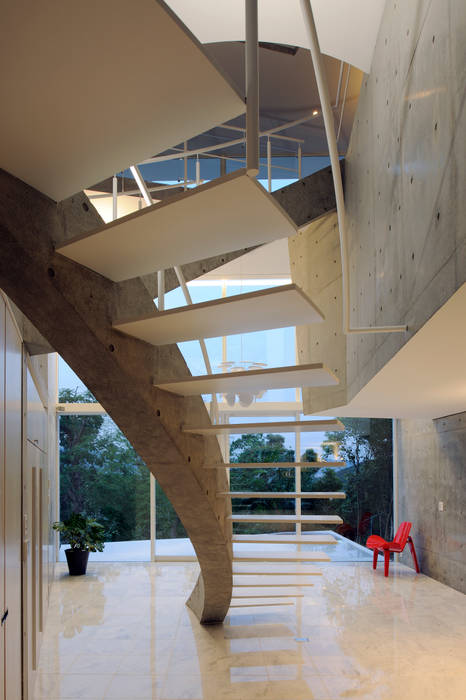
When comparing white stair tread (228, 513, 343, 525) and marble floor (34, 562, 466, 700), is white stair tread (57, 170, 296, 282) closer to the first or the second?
white stair tread (228, 513, 343, 525)

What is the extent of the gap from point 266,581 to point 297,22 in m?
4.74

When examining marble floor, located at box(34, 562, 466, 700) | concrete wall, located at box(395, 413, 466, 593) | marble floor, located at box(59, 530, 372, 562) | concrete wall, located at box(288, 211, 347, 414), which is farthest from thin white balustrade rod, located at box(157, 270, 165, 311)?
marble floor, located at box(59, 530, 372, 562)

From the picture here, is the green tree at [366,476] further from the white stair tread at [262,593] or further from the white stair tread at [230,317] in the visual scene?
the white stair tread at [230,317]

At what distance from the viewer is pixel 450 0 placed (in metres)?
2.42

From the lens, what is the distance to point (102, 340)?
2.40 metres

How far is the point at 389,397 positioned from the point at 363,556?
5.15 m

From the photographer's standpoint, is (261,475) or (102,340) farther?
(261,475)

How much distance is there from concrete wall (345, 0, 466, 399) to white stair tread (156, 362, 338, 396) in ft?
2.01

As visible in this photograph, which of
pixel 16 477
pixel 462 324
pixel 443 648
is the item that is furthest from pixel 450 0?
pixel 443 648

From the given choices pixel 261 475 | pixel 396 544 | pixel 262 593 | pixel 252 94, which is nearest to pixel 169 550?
pixel 261 475

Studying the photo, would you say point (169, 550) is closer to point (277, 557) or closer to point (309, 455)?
point (309, 455)

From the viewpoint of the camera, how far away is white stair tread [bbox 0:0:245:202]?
1.29m

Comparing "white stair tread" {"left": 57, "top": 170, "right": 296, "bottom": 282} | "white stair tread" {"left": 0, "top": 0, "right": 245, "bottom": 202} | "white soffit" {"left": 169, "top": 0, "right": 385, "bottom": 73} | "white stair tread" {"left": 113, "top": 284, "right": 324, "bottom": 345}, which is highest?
"white soffit" {"left": 169, "top": 0, "right": 385, "bottom": 73}

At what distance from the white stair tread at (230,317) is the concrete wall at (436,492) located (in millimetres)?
5926
